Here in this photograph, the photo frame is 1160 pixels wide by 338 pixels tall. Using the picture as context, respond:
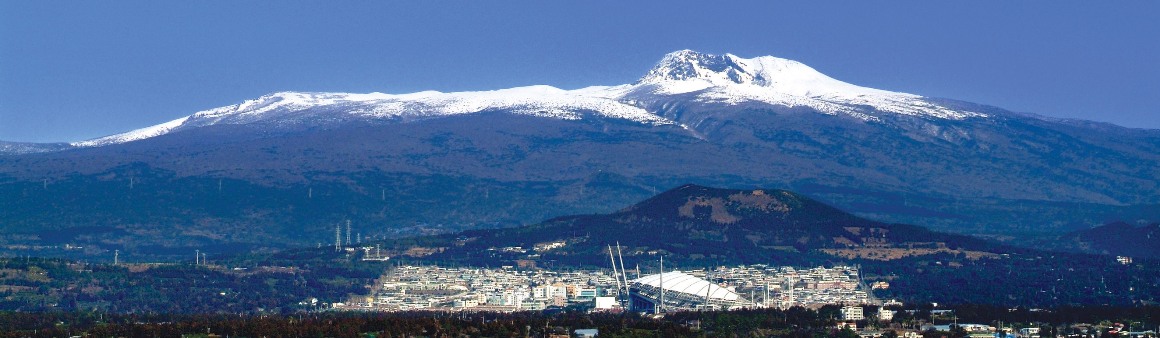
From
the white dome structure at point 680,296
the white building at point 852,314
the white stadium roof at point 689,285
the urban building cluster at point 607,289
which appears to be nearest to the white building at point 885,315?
the white building at point 852,314

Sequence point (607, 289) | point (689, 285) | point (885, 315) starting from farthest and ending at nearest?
point (607, 289), point (689, 285), point (885, 315)

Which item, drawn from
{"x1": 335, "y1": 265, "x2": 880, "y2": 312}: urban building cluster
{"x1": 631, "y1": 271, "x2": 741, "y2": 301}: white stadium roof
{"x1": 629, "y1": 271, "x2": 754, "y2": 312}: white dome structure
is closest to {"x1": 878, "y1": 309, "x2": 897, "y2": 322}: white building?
{"x1": 335, "y1": 265, "x2": 880, "y2": 312}: urban building cluster

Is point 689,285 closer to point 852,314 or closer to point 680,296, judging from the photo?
point 680,296

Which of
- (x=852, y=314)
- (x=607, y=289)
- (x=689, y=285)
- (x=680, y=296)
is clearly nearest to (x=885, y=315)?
(x=852, y=314)

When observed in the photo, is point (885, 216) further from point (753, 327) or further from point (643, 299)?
point (753, 327)

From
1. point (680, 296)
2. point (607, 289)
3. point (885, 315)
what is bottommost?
point (885, 315)

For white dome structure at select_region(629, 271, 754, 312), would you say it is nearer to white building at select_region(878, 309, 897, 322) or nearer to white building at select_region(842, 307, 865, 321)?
white building at select_region(842, 307, 865, 321)

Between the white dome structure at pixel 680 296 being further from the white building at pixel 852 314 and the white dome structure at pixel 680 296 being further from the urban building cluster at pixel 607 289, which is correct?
the white building at pixel 852 314
